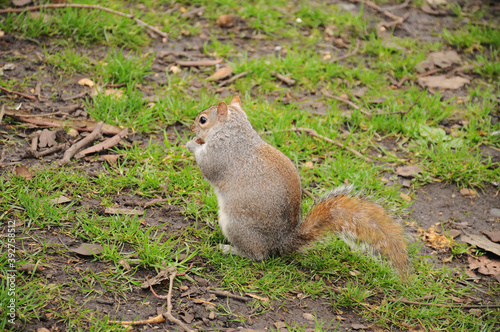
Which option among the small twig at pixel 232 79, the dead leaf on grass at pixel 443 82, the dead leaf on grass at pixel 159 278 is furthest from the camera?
the dead leaf on grass at pixel 443 82

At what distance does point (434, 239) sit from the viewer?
9.41 ft

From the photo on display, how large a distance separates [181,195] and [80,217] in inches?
23.9

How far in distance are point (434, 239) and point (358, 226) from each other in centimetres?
76

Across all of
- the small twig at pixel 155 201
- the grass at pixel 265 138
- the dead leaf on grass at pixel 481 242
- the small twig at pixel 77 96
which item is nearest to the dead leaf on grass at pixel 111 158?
the grass at pixel 265 138

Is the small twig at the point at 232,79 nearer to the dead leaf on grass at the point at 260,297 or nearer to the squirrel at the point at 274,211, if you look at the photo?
the squirrel at the point at 274,211

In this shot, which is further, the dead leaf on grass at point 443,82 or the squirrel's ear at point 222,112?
the dead leaf on grass at point 443,82

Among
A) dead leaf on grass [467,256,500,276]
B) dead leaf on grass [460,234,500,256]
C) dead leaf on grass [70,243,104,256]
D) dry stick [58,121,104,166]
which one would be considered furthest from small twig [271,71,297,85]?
dead leaf on grass [70,243,104,256]

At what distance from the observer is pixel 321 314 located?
7.63 feet

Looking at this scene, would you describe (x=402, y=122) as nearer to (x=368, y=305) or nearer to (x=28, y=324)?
(x=368, y=305)

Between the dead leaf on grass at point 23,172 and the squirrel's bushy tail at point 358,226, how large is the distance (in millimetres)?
1527

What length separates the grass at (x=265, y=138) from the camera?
2357 millimetres

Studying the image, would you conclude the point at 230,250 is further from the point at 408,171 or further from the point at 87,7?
the point at 87,7

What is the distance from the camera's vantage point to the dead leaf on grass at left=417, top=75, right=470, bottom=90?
13.6 feet

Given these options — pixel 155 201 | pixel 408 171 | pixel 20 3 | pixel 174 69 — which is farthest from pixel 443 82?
pixel 20 3
